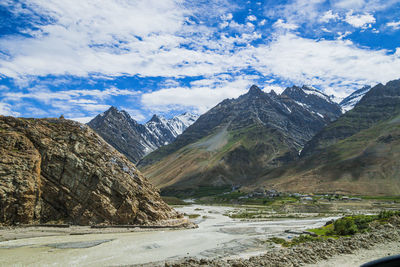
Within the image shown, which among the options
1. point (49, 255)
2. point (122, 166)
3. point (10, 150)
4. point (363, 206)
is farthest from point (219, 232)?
point (363, 206)

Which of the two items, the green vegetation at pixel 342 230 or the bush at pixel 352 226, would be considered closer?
the green vegetation at pixel 342 230

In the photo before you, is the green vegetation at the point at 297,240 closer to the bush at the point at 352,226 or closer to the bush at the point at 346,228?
the bush at the point at 346,228

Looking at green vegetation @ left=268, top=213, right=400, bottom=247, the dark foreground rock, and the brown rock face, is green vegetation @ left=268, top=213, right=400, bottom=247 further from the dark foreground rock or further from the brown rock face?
the brown rock face

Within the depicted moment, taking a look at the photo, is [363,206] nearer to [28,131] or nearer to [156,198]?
[156,198]

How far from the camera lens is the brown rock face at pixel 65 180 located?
57344mm

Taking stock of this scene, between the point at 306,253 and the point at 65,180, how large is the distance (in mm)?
52127

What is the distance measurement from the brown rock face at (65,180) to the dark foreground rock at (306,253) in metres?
37.1

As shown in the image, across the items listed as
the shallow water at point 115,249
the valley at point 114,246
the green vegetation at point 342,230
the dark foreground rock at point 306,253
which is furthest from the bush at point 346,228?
the shallow water at point 115,249

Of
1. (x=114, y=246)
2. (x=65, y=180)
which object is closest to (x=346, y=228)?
(x=114, y=246)

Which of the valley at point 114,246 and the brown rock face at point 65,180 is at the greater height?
the brown rock face at point 65,180

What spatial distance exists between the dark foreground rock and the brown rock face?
122 ft

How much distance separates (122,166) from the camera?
245 ft

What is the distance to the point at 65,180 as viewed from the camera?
213 ft

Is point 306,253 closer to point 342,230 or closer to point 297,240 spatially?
point 297,240
